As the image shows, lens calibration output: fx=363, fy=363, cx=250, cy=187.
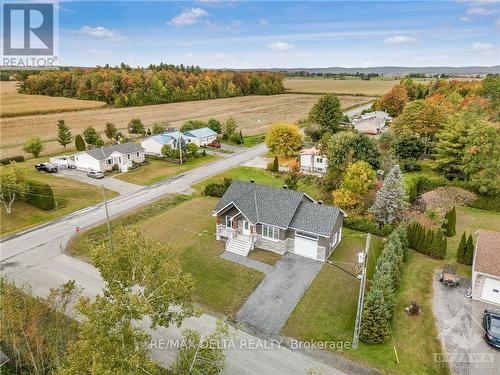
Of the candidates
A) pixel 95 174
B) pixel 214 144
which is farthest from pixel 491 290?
pixel 214 144

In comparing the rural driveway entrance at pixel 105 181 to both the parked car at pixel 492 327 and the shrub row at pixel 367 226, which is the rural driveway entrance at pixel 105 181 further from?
the parked car at pixel 492 327

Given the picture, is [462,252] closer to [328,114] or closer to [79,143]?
[328,114]

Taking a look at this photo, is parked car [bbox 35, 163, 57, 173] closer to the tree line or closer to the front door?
the front door

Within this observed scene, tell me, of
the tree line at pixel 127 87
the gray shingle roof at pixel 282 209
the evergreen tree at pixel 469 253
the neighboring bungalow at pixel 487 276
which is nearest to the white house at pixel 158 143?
the gray shingle roof at pixel 282 209

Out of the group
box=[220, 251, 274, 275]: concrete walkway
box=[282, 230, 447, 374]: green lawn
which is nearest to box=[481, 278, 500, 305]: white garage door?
box=[282, 230, 447, 374]: green lawn

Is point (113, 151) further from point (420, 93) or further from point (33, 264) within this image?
point (420, 93)

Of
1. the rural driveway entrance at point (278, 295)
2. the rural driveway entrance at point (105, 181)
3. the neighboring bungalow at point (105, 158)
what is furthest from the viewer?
the neighboring bungalow at point (105, 158)
